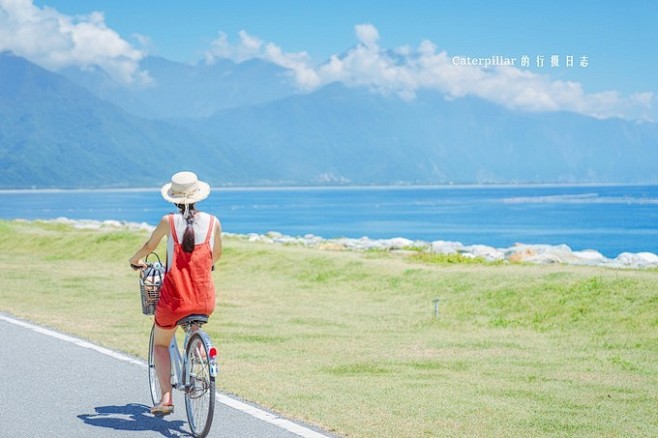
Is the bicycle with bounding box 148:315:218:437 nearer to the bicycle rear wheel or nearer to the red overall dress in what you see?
the red overall dress

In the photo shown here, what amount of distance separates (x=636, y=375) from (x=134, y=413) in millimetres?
5903

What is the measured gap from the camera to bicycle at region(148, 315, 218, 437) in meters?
6.69

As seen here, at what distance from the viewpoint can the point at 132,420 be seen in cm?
765

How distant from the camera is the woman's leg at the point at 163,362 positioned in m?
7.45

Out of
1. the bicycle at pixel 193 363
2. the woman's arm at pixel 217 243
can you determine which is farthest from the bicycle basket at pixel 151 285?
the woman's arm at pixel 217 243

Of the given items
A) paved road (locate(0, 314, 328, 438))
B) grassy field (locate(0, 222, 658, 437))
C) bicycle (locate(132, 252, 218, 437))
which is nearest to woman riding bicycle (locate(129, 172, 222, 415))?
bicycle (locate(132, 252, 218, 437))

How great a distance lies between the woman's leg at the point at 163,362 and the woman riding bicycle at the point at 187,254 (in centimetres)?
34

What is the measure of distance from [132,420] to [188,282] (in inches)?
60.7

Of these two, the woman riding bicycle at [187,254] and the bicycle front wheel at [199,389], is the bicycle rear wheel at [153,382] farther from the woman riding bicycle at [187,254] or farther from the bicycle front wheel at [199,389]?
the woman riding bicycle at [187,254]

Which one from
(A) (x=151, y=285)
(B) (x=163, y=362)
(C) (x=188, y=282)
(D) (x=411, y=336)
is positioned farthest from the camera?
(D) (x=411, y=336)

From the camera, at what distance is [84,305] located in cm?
1820

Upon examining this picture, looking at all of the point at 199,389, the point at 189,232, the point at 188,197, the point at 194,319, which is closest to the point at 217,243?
the point at 189,232

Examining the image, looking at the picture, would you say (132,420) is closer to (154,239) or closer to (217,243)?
(154,239)

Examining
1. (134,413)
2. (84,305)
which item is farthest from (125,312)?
(134,413)
